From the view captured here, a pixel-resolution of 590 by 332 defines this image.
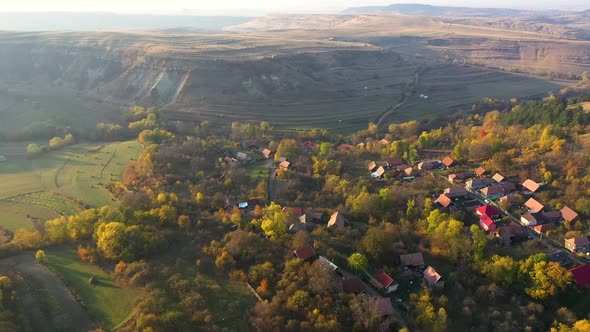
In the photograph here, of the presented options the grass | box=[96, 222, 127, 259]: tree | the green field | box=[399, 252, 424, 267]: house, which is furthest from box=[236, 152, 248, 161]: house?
box=[399, 252, 424, 267]: house

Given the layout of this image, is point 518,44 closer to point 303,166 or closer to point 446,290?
point 303,166

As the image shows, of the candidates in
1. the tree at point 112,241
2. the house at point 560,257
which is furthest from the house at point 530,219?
the tree at point 112,241

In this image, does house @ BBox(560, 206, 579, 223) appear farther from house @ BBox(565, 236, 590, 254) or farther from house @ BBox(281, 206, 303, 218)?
house @ BBox(281, 206, 303, 218)

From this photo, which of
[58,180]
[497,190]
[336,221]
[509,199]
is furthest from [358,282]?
[58,180]

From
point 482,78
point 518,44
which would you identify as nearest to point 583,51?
point 518,44

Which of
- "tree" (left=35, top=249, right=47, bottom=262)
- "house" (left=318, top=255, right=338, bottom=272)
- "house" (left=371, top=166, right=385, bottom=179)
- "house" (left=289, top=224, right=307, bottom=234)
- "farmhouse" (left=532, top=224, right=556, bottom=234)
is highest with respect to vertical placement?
"tree" (left=35, top=249, right=47, bottom=262)

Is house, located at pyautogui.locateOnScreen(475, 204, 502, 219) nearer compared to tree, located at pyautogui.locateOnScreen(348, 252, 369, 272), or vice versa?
tree, located at pyautogui.locateOnScreen(348, 252, 369, 272)
